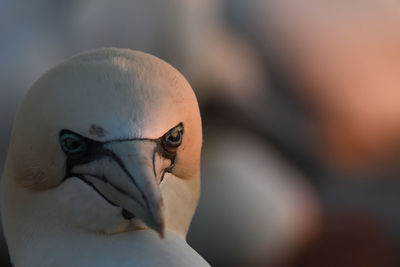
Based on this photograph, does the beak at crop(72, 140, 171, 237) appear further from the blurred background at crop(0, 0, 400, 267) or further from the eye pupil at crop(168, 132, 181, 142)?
the blurred background at crop(0, 0, 400, 267)

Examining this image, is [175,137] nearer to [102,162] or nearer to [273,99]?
[102,162]

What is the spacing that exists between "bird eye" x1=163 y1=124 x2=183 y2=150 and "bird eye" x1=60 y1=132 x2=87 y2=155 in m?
0.21

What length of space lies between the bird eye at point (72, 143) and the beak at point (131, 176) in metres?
0.04

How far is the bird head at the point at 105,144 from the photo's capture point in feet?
6.32

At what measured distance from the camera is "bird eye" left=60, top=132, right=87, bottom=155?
1987 mm

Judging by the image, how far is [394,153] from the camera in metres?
6.10

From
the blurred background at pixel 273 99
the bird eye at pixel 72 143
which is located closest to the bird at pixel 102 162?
the bird eye at pixel 72 143

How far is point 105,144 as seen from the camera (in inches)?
76.7

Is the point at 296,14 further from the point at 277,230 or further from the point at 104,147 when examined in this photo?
the point at 104,147

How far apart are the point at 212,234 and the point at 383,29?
83.0 inches

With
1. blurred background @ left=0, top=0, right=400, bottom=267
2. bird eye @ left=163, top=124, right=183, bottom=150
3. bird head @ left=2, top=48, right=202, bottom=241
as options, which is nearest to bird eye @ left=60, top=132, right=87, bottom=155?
bird head @ left=2, top=48, right=202, bottom=241

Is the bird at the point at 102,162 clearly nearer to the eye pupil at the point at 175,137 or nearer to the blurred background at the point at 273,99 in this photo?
the eye pupil at the point at 175,137

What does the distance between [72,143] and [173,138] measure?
27cm

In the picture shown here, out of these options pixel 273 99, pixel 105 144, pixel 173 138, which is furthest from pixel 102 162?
pixel 273 99
